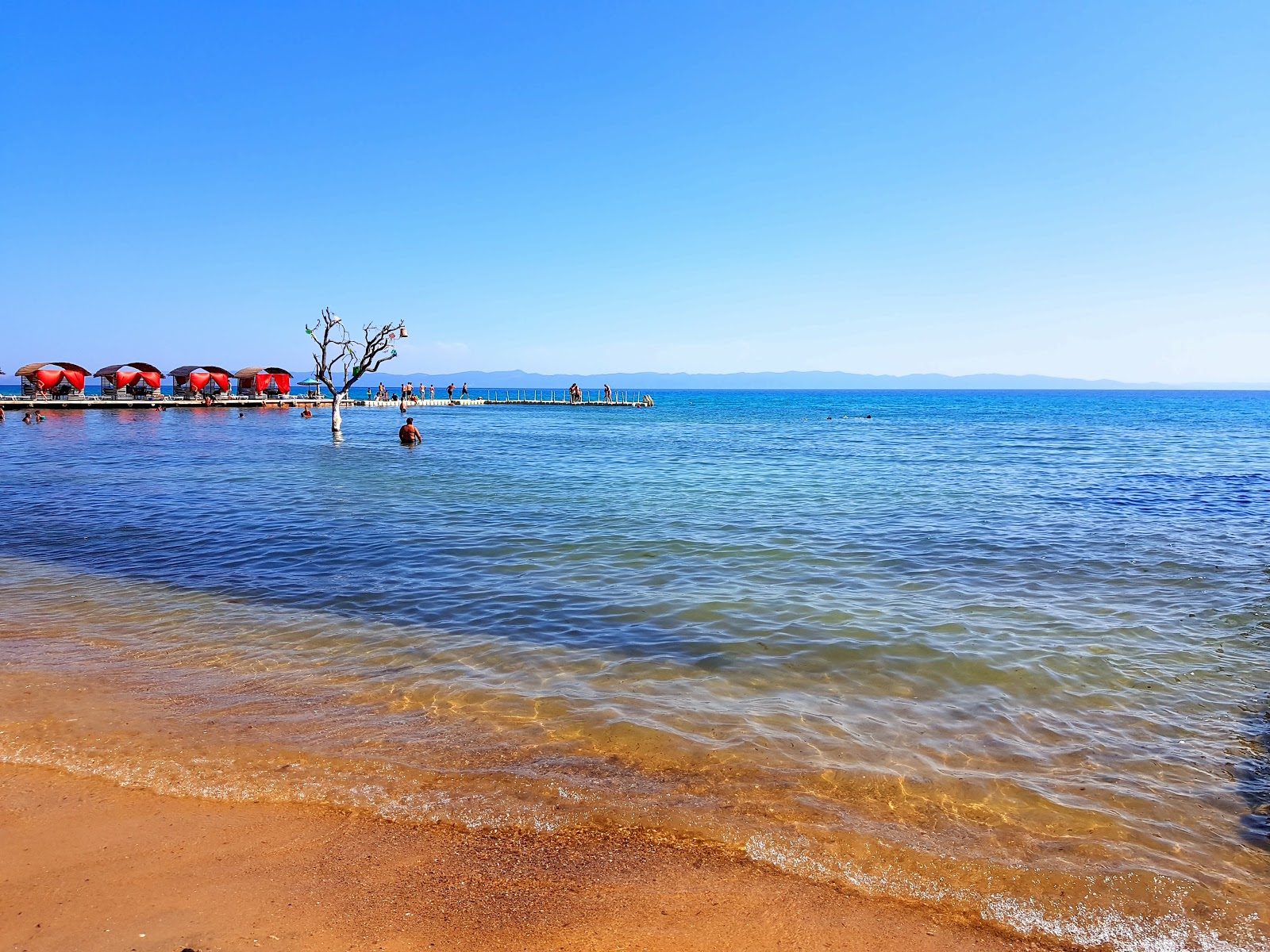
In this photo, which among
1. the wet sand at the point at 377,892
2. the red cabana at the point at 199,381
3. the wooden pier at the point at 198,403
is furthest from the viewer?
the red cabana at the point at 199,381

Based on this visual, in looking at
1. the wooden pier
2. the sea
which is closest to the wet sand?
the sea

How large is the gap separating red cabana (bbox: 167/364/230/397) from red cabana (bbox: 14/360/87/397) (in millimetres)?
7538

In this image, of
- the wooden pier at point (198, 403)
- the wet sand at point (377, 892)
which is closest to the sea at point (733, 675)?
the wet sand at point (377, 892)

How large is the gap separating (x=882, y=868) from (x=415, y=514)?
42.8ft

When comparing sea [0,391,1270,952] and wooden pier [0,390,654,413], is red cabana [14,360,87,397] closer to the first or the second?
wooden pier [0,390,654,413]

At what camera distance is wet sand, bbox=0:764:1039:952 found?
326 cm

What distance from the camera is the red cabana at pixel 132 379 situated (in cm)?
5888

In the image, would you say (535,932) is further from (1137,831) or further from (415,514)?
(415,514)

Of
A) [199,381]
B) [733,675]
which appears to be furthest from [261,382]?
[733,675]

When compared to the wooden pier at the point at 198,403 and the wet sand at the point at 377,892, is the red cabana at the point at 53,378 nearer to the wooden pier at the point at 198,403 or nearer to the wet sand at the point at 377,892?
the wooden pier at the point at 198,403

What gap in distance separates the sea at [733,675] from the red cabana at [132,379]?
50.8m

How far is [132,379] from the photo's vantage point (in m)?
59.3

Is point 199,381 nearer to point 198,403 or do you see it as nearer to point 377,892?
point 198,403

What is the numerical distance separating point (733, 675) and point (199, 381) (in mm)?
70029
